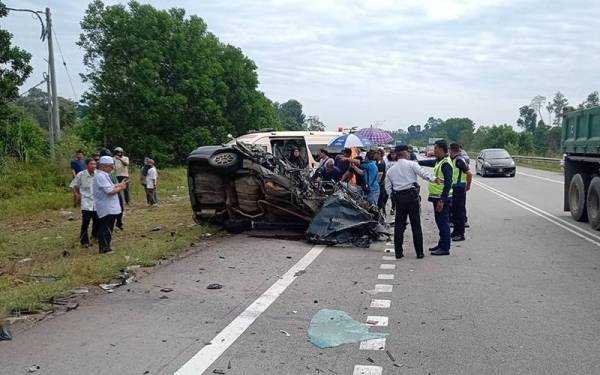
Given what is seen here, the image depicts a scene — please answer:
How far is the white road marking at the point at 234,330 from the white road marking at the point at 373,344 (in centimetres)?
104

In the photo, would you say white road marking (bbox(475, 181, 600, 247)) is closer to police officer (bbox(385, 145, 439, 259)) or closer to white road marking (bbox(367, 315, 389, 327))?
police officer (bbox(385, 145, 439, 259))

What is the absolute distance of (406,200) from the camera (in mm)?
8242

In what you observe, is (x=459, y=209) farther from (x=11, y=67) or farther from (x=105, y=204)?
(x=11, y=67)

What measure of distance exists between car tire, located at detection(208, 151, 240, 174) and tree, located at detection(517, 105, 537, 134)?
308 feet

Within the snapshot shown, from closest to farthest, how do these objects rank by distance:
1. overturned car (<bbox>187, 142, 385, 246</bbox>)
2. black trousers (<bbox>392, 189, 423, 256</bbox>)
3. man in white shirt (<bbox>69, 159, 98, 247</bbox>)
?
1. black trousers (<bbox>392, 189, 423, 256</bbox>)
2. man in white shirt (<bbox>69, 159, 98, 247</bbox>)
3. overturned car (<bbox>187, 142, 385, 246</bbox>)

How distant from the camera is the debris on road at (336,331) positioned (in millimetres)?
4543

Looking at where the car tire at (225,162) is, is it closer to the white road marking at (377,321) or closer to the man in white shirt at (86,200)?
the man in white shirt at (86,200)

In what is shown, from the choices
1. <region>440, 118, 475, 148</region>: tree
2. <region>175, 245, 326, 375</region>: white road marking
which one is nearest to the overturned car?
<region>175, 245, 326, 375</region>: white road marking

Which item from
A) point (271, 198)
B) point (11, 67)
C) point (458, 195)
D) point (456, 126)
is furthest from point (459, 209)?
point (456, 126)

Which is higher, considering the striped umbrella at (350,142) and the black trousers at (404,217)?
the striped umbrella at (350,142)

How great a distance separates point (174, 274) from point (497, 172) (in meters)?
23.3

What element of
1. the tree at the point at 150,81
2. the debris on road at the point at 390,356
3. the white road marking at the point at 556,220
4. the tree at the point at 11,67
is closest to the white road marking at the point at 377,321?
the debris on road at the point at 390,356

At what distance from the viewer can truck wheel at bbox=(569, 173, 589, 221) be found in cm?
1164

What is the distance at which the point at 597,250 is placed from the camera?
28.3ft
